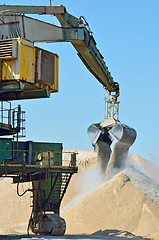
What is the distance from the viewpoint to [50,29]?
24.9 meters

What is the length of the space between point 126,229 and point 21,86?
10744mm

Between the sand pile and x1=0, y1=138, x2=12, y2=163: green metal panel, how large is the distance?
7.50m

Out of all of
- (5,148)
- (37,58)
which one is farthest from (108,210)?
(37,58)

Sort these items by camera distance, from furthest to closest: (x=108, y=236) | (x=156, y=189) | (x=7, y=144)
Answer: (x=156, y=189) < (x=108, y=236) < (x=7, y=144)

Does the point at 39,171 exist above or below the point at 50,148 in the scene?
below

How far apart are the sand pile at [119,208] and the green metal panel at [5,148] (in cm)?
750

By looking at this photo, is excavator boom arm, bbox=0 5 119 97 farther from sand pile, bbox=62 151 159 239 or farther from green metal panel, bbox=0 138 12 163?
sand pile, bbox=62 151 159 239

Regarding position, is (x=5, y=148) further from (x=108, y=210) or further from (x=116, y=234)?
(x=108, y=210)

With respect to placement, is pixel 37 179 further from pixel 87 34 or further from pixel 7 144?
pixel 87 34

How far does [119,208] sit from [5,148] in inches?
359

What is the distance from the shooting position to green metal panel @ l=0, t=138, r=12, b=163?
76.2 ft

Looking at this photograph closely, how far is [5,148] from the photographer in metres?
23.6

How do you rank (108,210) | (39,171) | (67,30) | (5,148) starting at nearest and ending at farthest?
(39,171) → (5,148) → (67,30) → (108,210)

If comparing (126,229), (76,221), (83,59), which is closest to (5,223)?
(76,221)
